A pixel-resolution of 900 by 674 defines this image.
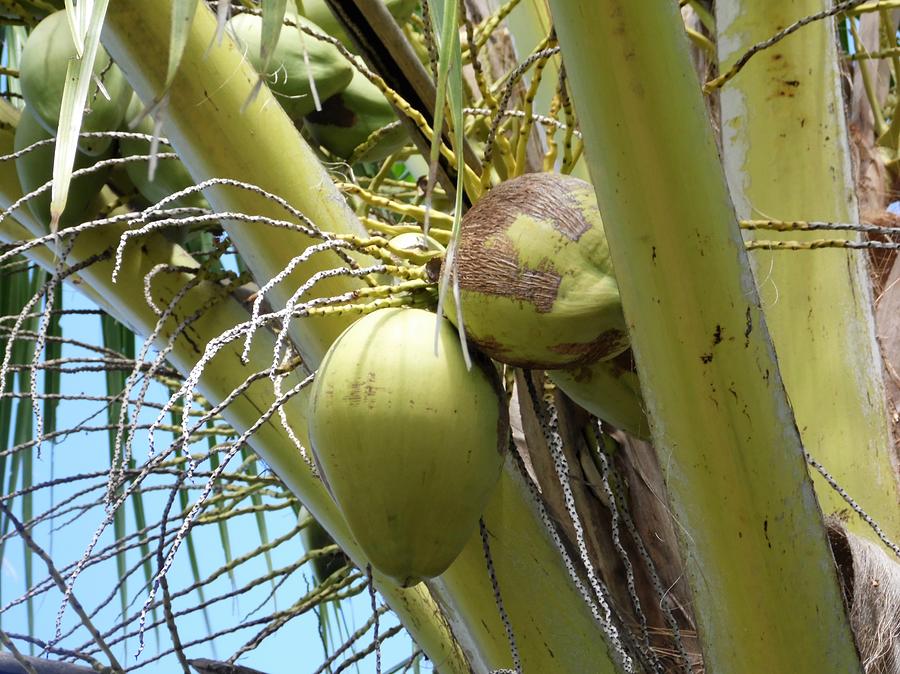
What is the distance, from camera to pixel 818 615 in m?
0.72

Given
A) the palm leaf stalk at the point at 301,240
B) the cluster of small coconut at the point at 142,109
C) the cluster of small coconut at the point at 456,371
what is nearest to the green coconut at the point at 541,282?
the cluster of small coconut at the point at 456,371

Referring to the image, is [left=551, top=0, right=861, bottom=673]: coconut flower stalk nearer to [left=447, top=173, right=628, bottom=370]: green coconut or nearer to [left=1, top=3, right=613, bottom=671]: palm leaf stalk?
[left=447, top=173, right=628, bottom=370]: green coconut

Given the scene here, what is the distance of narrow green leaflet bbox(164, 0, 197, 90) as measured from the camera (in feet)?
1.64

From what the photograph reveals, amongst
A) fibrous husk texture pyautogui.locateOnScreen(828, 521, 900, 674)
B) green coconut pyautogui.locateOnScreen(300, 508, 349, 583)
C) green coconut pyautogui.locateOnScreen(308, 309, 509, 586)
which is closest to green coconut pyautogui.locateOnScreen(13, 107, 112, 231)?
green coconut pyautogui.locateOnScreen(308, 309, 509, 586)

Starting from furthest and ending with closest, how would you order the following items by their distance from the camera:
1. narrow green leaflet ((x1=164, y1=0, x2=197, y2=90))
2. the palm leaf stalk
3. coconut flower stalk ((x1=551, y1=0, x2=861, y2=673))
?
the palm leaf stalk
coconut flower stalk ((x1=551, y1=0, x2=861, y2=673))
narrow green leaflet ((x1=164, y1=0, x2=197, y2=90))

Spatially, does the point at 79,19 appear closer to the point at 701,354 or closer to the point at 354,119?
the point at 701,354

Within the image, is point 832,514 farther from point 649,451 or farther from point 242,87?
point 242,87

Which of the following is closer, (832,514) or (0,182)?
(832,514)

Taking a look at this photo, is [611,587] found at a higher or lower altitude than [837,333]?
lower

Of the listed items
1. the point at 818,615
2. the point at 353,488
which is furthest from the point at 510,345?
the point at 818,615

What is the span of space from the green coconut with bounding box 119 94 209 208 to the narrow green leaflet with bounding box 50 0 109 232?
1.41 feet

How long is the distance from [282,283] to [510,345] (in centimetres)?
22

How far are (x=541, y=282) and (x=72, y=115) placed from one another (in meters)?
0.31

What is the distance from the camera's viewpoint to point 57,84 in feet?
3.14
